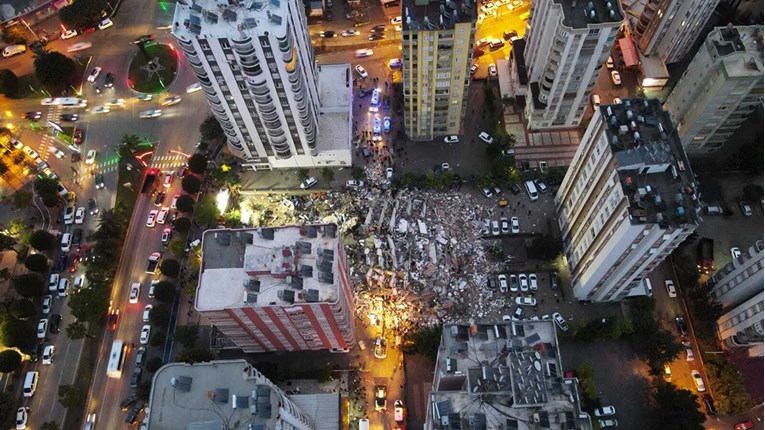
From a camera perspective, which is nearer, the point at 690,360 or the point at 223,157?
the point at 690,360

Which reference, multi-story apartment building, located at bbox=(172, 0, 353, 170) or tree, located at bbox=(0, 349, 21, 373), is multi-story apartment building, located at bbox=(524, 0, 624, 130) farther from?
tree, located at bbox=(0, 349, 21, 373)

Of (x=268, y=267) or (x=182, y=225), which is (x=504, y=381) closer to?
(x=268, y=267)

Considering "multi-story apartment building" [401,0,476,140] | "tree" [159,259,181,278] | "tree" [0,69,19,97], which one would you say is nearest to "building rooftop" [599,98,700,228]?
"multi-story apartment building" [401,0,476,140]

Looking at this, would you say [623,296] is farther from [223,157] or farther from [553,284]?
[223,157]

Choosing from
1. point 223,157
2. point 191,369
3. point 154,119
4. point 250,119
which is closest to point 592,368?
point 191,369

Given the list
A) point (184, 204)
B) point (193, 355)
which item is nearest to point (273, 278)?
point (193, 355)

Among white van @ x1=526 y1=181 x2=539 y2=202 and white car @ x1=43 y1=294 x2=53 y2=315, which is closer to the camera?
white car @ x1=43 y1=294 x2=53 y2=315
